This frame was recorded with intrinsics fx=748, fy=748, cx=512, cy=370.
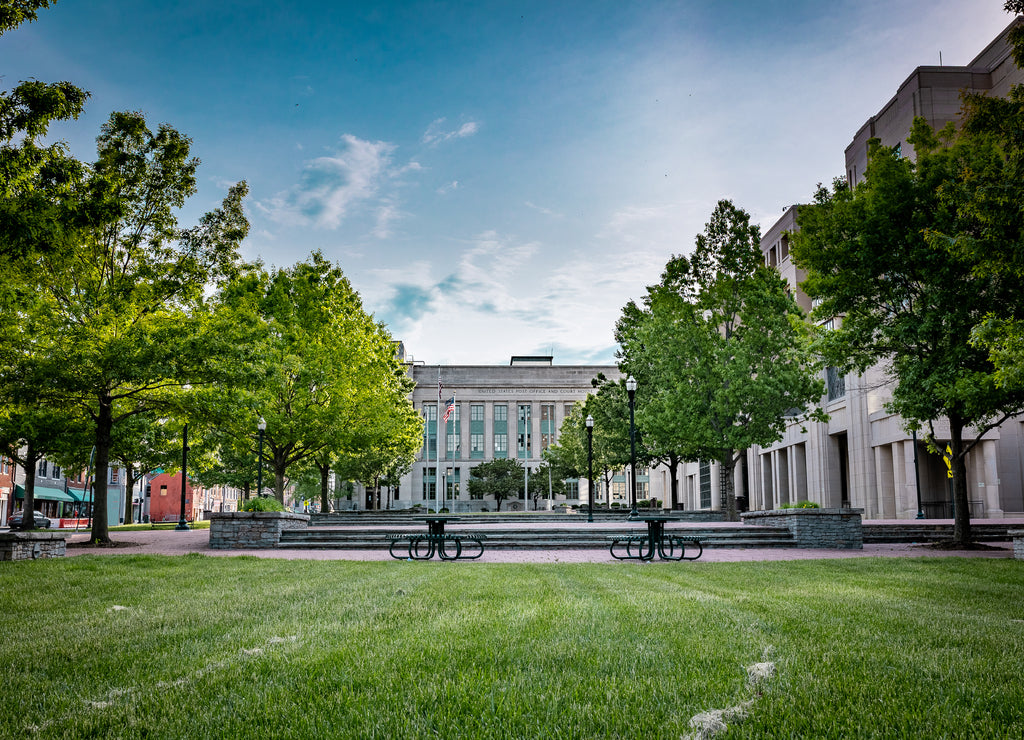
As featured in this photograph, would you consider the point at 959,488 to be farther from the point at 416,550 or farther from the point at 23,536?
the point at 23,536

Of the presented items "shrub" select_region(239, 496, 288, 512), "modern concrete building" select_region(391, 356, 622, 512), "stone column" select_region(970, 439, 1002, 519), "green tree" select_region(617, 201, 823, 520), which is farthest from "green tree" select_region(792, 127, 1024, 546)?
"modern concrete building" select_region(391, 356, 622, 512)

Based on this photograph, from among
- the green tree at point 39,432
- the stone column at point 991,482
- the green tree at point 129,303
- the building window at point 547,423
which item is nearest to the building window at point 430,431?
the building window at point 547,423

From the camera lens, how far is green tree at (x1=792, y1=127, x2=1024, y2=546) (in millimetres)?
17078

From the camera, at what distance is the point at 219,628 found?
6.48 meters

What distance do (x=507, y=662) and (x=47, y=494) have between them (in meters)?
68.1

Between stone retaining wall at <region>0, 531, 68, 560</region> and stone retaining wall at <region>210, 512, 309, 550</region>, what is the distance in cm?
454

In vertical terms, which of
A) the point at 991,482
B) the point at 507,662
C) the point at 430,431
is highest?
the point at 430,431

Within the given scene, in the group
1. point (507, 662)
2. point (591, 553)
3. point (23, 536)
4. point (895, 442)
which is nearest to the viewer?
point (507, 662)

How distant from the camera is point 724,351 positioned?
27.5 meters

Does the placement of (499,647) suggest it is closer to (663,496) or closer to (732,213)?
(732,213)

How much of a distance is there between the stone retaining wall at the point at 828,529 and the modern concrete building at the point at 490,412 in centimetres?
7485

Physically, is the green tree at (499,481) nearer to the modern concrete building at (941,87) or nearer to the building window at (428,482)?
the building window at (428,482)

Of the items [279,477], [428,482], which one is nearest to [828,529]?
[279,477]

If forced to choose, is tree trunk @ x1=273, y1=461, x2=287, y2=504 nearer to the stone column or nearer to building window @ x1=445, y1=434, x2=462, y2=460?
the stone column
